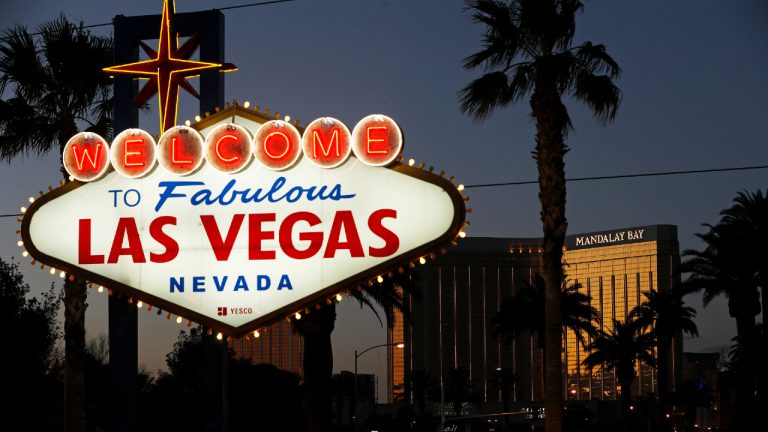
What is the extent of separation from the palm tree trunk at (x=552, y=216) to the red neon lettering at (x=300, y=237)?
5444 millimetres

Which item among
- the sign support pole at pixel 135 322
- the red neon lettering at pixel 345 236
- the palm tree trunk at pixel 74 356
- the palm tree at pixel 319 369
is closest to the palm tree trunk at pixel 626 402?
the palm tree at pixel 319 369

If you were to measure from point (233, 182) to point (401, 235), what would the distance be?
355 centimetres

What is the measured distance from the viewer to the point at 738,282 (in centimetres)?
5272

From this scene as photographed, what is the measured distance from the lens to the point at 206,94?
22.8 meters

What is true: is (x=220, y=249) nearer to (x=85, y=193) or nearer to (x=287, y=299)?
(x=287, y=299)

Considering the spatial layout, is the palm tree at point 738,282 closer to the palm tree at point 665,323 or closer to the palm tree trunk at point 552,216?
the palm tree at point 665,323

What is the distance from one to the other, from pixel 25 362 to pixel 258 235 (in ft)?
113

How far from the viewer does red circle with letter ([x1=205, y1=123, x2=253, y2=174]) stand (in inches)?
856

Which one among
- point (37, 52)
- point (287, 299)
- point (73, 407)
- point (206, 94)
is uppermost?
point (37, 52)

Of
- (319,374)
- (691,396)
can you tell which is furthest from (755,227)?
(691,396)

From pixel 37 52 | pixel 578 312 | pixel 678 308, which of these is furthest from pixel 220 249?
pixel 678 308

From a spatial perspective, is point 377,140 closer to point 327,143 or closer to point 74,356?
point 327,143

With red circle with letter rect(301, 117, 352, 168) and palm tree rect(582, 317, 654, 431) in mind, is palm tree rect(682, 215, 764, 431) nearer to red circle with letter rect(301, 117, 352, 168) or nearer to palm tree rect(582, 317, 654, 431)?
palm tree rect(582, 317, 654, 431)

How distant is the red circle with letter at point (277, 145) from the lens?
70.4 feet
